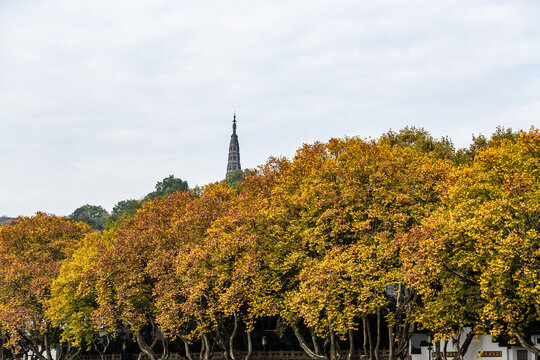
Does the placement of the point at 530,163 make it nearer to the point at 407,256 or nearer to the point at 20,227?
the point at 407,256

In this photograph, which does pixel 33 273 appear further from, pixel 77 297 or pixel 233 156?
pixel 233 156

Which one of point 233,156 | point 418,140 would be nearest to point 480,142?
point 418,140

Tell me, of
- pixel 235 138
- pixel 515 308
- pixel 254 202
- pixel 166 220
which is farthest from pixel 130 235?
pixel 235 138

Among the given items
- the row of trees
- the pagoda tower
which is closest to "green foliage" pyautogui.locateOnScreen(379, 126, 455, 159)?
the row of trees

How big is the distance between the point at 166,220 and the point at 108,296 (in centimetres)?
742

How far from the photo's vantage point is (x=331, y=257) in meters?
35.6

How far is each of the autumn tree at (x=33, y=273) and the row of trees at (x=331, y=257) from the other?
0.78 feet

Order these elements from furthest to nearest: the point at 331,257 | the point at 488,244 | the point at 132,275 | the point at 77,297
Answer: the point at 77,297 < the point at 132,275 < the point at 331,257 < the point at 488,244

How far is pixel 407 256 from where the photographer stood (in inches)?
1243

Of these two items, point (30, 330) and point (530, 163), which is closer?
point (530, 163)

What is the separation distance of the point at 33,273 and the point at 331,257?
3160 cm

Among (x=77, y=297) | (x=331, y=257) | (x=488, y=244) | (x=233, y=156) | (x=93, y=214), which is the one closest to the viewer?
(x=488, y=244)

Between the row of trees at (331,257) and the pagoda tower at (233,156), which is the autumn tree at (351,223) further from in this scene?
the pagoda tower at (233,156)

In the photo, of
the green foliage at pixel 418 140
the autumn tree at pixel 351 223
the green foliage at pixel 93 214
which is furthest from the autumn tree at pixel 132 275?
the green foliage at pixel 93 214
